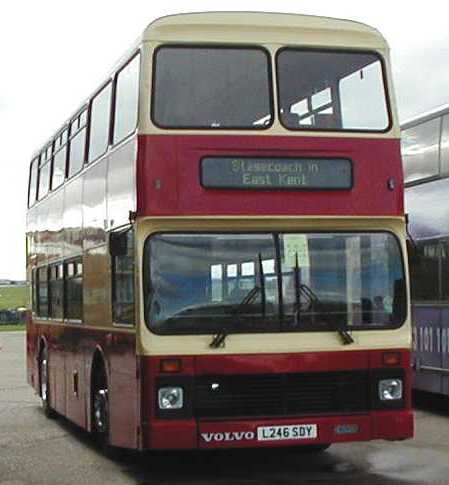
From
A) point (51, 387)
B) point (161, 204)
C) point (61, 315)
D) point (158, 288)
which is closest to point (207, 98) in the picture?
point (161, 204)

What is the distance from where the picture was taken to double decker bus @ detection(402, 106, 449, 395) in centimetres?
1542

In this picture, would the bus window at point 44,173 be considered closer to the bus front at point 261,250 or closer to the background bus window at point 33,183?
the background bus window at point 33,183

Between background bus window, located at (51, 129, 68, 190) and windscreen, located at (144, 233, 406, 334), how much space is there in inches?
211

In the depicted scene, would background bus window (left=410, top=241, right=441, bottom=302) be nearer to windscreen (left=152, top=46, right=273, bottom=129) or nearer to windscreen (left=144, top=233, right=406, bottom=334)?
windscreen (left=144, top=233, right=406, bottom=334)

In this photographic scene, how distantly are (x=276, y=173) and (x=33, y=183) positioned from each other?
878 centimetres

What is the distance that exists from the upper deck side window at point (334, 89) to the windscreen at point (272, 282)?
1.02 metres

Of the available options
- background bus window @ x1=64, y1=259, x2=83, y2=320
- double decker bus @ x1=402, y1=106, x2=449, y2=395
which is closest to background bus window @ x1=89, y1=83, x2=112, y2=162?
background bus window @ x1=64, y1=259, x2=83, y2=320

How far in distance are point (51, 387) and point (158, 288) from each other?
22.1ft

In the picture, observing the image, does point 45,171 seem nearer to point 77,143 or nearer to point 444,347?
point 77,143

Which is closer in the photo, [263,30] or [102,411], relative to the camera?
[263,30]

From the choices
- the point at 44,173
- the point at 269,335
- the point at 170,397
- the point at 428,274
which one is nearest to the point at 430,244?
the point at 428,274

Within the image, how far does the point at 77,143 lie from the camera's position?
14.2 meters

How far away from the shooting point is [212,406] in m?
10.2

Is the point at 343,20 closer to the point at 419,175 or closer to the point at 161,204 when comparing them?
the point at 161,204
